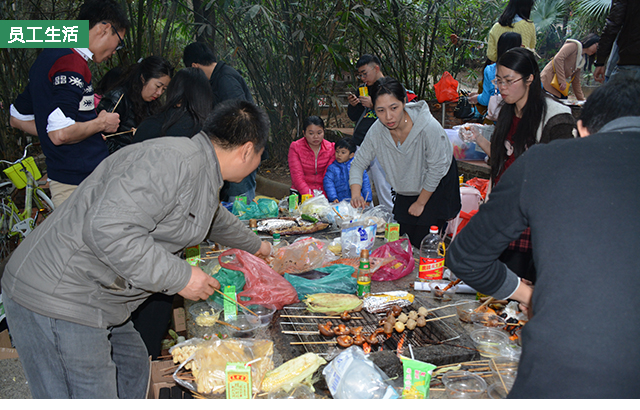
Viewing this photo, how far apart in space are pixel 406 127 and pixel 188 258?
5.86 feet

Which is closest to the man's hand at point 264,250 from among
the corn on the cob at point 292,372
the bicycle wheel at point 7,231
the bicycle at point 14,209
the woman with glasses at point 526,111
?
the corn on the cob at point 292,372

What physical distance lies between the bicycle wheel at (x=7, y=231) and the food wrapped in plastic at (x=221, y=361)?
3372 millimetres

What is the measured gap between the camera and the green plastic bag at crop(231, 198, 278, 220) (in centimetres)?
374

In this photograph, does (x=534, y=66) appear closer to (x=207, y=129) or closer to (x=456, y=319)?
(x=456, y=319)

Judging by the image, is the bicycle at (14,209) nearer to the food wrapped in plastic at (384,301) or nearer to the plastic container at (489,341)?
the food wrapped in plastic at (384,301)

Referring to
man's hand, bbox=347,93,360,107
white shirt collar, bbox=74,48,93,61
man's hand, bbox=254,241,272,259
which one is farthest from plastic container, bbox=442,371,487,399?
man's hand, bbox=347,93,360,107

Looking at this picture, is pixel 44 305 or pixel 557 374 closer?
pixel 557 374

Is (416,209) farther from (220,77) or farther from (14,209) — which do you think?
(14,209)

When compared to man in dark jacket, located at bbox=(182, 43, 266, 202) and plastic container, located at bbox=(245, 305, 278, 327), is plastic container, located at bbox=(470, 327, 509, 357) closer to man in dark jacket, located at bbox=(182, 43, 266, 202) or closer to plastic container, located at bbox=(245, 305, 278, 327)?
plastic container, located at bbox=(245, 305, 278, 327)

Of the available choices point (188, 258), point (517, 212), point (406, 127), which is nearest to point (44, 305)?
point (188, 258)

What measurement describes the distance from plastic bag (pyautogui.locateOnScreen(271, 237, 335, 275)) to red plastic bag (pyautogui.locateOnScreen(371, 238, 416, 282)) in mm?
336

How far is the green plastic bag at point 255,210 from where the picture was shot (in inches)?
147

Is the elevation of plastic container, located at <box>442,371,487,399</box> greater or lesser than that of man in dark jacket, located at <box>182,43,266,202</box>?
lesser

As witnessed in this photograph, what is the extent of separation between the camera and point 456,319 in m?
2.12
